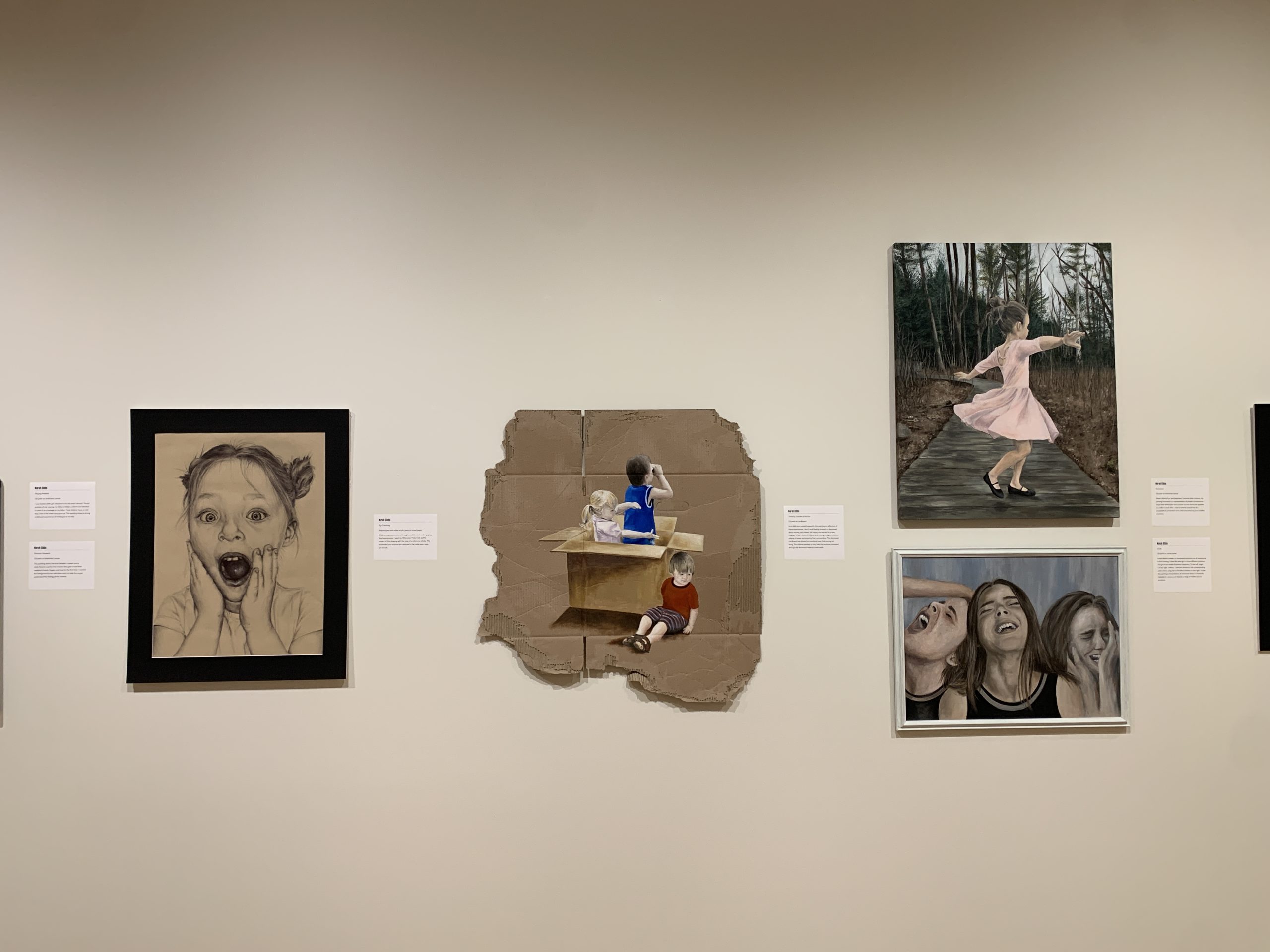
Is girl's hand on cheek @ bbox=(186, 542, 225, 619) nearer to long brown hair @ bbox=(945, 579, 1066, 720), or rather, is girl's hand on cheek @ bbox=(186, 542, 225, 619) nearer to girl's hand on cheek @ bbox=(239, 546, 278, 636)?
girl's hand on cheek @ bbox=(239, 546, 278, 636)

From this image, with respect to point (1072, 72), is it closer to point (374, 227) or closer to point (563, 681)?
point (374, 227)

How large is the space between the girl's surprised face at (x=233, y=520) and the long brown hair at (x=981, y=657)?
1720 millimetres

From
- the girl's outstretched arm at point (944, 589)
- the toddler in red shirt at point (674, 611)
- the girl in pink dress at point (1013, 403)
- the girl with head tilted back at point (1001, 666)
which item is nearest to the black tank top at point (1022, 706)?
the girl with head tilted back at point (1001, 666)

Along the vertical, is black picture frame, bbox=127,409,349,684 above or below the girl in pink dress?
below

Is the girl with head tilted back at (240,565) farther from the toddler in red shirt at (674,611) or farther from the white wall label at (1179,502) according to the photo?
the white wall label at (1179,502)

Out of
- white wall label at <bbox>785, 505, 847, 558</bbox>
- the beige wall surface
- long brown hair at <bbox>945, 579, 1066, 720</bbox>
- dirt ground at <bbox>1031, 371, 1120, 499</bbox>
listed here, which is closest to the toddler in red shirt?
the beige wall surface

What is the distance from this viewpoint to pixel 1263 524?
2.09 m

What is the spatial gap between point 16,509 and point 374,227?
114 centimetres

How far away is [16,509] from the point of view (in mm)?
2027

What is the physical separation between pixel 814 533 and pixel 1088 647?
752 mm

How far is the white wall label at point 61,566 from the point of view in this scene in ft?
6.64

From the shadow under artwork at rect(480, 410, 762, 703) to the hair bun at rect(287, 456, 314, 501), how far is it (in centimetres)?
45

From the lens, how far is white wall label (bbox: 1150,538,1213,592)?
2096 millimetres

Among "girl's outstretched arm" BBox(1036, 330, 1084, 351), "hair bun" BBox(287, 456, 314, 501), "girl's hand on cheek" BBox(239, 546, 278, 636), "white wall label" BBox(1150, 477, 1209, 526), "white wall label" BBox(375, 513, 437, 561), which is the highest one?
"girl's outstretched arm" BBox(1036, 330, 1084, 351)
